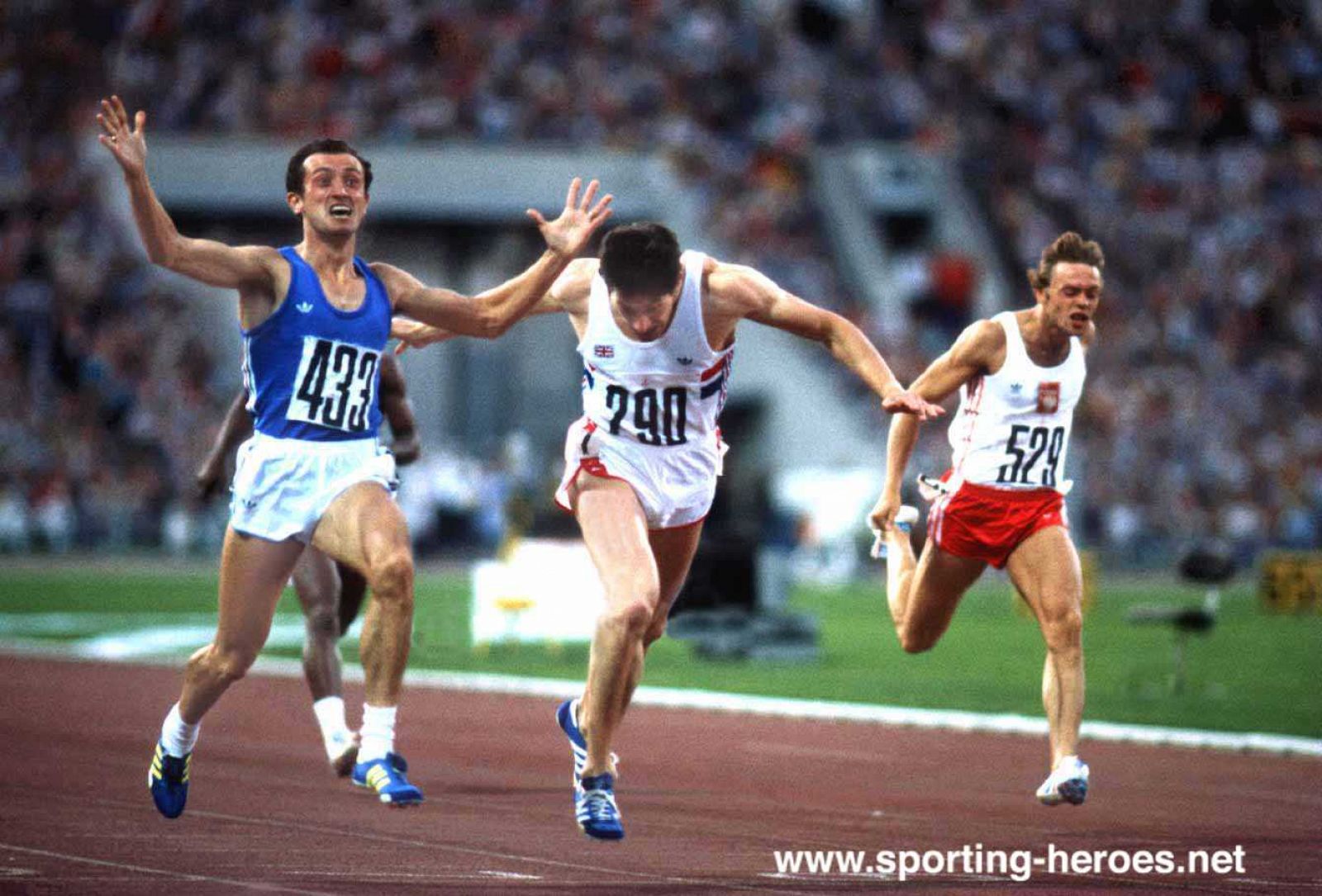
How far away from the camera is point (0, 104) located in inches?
1455

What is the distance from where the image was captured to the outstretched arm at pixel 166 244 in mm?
8211

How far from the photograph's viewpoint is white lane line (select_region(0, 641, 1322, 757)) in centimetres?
1398

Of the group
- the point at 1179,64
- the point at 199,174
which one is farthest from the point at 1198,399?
the point at 199,174

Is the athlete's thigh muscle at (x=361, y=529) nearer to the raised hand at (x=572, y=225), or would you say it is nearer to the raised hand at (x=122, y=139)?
the raised hand at (x=572, y=225)

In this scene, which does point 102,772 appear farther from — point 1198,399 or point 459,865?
point 1198,399

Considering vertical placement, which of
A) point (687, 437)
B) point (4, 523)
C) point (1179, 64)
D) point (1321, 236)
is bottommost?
point (4, 523)

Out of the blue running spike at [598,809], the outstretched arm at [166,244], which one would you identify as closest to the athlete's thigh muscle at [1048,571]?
the blue running spike at [598,809]

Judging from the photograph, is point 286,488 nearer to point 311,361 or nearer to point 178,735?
point 311,361

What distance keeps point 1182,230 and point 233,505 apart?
32768mm

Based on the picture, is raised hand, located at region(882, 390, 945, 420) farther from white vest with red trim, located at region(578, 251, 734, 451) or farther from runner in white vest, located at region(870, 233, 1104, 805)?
runner in white vest, located at region(870, 233, 1104, 805)

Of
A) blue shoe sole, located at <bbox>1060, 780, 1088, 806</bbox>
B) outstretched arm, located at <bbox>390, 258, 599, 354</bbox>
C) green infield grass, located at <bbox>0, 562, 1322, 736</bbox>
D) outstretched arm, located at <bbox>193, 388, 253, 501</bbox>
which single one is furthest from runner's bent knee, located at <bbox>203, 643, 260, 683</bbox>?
green infield grass, located at <bbox>0, 562, 1322, 736</bbox>

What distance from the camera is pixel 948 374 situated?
10.4 meters

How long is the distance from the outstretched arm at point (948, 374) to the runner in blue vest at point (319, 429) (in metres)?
2.19

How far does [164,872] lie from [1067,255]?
5070 millimetres
